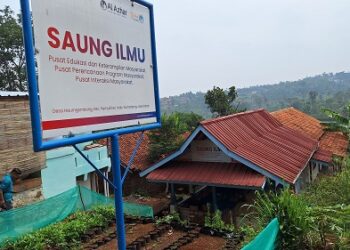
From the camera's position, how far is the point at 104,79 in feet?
12.1

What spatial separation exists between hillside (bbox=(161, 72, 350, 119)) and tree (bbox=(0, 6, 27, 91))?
863 inches

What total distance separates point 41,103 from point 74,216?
6817mm

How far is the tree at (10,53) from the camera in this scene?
23.3 metres

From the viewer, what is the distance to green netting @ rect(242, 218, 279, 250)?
3729 millimetres

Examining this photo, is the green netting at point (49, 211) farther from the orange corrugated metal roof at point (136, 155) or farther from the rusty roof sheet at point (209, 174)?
the orange corrugated metal roof at point (136, 155)

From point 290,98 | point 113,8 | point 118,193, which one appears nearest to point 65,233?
point 118,193

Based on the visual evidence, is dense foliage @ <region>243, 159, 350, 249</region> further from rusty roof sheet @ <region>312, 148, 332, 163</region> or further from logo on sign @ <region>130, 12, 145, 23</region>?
rusty roof sheet @ <region>312, 148, 332, 163</region>

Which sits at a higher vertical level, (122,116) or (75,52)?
(75,52)

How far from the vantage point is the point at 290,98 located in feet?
263

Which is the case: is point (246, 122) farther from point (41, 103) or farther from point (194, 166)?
point (41, 103)

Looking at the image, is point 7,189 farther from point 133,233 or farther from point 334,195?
point 334,195

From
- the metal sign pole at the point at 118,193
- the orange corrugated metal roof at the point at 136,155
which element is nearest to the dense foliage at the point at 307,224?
the metal sign pole at the point at 118,193

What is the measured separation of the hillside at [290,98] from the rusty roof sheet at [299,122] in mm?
16363

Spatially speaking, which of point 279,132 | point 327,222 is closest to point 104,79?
point 327,222
